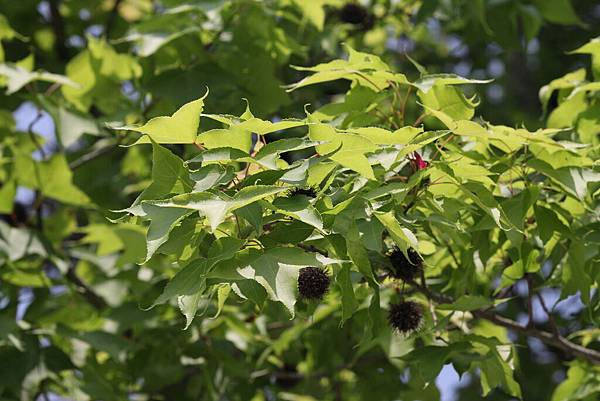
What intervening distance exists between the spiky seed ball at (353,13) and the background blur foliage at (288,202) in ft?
0.04

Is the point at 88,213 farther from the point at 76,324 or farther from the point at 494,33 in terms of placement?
the point at 494,33

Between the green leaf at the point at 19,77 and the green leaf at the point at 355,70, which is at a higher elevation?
the green leaf at the point at 355,70

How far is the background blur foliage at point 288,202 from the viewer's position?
2.29 m

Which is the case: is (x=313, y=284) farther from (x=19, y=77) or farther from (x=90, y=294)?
(x=90, y=294)

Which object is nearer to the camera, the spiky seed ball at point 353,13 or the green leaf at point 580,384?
the green leaf at point 580,384

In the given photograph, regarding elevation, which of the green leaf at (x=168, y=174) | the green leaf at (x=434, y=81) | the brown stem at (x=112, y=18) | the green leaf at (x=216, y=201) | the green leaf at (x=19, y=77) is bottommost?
the brown stem at (x=112, y=18)

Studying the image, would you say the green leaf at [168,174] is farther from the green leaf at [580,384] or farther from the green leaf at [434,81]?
the green leaf at [580,384]

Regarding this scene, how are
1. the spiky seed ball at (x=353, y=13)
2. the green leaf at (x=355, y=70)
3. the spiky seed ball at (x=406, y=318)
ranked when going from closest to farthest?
the green leaf at (x=355, y=70) → the spiky seed ball at (x=406, y=318) → the spiky seed ball at (x=353, y=13)

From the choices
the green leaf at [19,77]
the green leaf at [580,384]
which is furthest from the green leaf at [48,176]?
the green leaf at [580,384]

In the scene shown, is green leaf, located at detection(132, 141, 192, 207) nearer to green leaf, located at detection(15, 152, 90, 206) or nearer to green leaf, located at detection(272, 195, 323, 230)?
green leaf, located at detection(272, 195, 323, 230)

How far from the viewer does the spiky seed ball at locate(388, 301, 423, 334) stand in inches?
118

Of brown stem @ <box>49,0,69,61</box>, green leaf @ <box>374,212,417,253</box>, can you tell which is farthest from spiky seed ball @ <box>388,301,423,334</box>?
brown stem @ <box>49,0,69,61</box>

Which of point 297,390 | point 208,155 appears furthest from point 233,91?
point 208,155

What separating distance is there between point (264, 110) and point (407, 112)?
1.58 m
